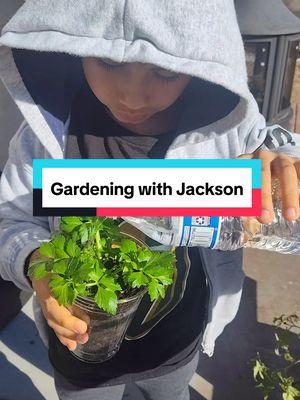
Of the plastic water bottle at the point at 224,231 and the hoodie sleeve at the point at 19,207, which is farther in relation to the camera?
the hoodie sleeve at the point at 19,207

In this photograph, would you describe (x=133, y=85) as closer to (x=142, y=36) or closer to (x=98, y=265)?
(x=142, y=36)

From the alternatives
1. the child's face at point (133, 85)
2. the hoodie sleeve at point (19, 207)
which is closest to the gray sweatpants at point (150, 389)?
the hoodie sleeve at point (19, 207)

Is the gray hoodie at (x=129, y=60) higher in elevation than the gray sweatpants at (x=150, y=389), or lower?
higher

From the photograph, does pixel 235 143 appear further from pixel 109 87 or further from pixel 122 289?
pixel 122 289

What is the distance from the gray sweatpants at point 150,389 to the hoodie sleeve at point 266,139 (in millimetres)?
695

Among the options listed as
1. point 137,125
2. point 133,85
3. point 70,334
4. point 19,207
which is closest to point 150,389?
point 70,334

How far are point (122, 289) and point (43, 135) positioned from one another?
49 centimetres

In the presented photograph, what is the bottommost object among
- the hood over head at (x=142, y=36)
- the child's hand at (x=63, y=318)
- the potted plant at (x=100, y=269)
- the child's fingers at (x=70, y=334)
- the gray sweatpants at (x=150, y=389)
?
the gray sweatpants at (x=150, y=389)

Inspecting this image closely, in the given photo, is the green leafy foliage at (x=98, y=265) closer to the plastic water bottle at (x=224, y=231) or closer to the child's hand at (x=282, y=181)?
the plastic water bottle at (x=224, y=231)

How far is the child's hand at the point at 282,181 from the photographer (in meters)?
1.04

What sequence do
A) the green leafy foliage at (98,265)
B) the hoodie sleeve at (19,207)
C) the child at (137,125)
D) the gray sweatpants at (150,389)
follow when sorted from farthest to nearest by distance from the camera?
the gray sweatpants at (150,389)
the hoodie sleeve at (19,207)
the child at (137,125)
the green leafy foliage at (98,265)

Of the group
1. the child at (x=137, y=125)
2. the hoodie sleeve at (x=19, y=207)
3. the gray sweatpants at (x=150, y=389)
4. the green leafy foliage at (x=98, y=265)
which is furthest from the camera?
the gray sweatpants at (x=150, y=389)

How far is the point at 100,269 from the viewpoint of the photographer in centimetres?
102

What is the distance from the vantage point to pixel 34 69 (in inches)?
54.6
